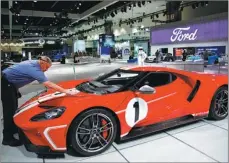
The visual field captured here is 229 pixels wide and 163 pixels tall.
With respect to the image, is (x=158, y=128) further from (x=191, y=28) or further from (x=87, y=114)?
(x=191, y=28)

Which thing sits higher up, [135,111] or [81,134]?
[135,111]

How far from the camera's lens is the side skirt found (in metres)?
2.89

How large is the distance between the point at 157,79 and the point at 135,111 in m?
0.66

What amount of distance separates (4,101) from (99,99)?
4.49 feet

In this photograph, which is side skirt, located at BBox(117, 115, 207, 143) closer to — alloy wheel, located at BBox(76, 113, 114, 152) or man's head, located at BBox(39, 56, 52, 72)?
alloy wheel, located at BBox(76, 113, 114, 152)

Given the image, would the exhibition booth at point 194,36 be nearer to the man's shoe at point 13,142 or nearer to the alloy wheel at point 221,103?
the alloy wheel at point 221,103

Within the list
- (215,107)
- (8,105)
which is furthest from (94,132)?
(215,107)

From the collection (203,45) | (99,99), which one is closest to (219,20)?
(203,45)

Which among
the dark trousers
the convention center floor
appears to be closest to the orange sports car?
the convention center floor

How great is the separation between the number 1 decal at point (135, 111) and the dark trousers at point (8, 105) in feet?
5.20

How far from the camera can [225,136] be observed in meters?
3.17

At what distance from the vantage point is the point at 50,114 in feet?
8.29

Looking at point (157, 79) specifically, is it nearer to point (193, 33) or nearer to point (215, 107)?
point (215, 107)

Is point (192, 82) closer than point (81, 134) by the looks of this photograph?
No
